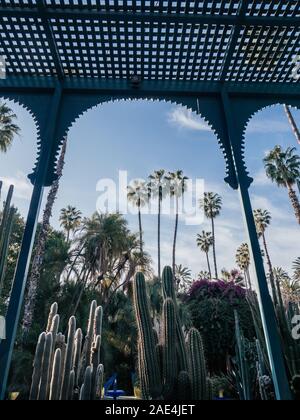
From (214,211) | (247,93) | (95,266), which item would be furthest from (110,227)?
(214,211)

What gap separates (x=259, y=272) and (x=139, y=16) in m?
2.76

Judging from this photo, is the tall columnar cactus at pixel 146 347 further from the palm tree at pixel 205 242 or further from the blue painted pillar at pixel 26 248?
the palm tree at pixel 205 242

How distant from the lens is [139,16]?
116 inches

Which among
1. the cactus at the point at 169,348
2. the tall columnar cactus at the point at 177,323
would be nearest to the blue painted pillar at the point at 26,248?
the cactus at the point at 169,348

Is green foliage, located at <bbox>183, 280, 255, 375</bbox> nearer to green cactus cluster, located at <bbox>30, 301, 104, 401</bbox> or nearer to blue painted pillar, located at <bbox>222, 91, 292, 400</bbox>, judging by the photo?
green cactus cluster, located at <bbox>30, 301, 104, 401</bbox>

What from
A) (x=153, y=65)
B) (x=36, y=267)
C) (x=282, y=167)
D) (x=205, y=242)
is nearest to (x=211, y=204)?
(x=205, y=242)

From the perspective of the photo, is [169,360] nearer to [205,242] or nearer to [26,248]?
[26,248]

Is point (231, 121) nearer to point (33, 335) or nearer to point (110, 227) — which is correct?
point (33, 335)

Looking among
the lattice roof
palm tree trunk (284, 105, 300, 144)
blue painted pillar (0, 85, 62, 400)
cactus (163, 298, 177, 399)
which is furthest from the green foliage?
the lattice roof

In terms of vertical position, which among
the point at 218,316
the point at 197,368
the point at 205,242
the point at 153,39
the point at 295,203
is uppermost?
the point at 205,242

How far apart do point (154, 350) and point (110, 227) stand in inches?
421

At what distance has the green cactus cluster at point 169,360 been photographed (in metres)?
2.94

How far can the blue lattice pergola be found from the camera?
2.92 metres

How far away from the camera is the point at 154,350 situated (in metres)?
3.19
